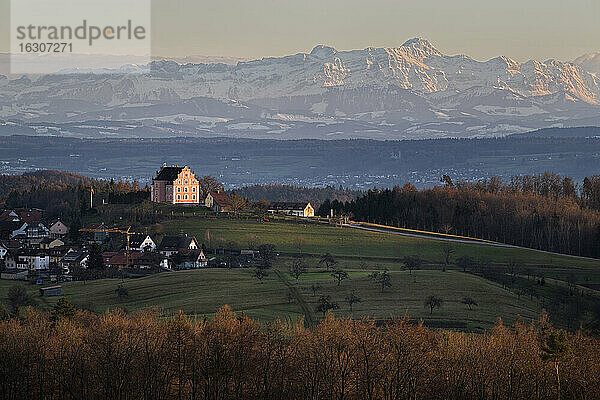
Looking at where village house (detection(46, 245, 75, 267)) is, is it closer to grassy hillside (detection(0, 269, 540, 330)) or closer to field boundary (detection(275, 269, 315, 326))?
grassy hillside (detection(0, 269, 540, 330))

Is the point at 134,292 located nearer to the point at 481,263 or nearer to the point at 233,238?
the point at 233,238

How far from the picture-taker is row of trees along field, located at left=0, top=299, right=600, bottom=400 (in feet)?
148

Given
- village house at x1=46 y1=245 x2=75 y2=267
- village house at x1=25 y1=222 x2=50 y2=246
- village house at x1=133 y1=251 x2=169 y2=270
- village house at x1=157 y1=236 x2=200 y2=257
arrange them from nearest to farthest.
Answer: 1. village house at x1=133 y1=251 x2=169 y2=270
2. village house at x1=46 y1=245 x2=75 y2=267
3. village house at x1=157 y1=236 x2=200 y2=257
4. village house at x1=25 y1=222 x2=50 y2=246

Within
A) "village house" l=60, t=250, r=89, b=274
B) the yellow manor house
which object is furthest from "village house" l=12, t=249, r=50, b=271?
the yellow manor house

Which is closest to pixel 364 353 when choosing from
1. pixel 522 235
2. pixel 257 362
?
pixel 257 362

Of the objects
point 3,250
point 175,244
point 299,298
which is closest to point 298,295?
point 299,298

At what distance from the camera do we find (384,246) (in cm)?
9912

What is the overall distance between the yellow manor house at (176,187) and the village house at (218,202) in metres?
2.60

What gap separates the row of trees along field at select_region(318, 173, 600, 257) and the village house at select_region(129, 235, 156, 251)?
119 ft

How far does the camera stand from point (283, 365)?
1816 inches

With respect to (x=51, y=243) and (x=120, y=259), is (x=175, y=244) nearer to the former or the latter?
(x=120, y=259)

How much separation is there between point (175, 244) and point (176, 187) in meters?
33.8

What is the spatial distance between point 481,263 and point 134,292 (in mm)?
33931

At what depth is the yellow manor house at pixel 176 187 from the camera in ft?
422
